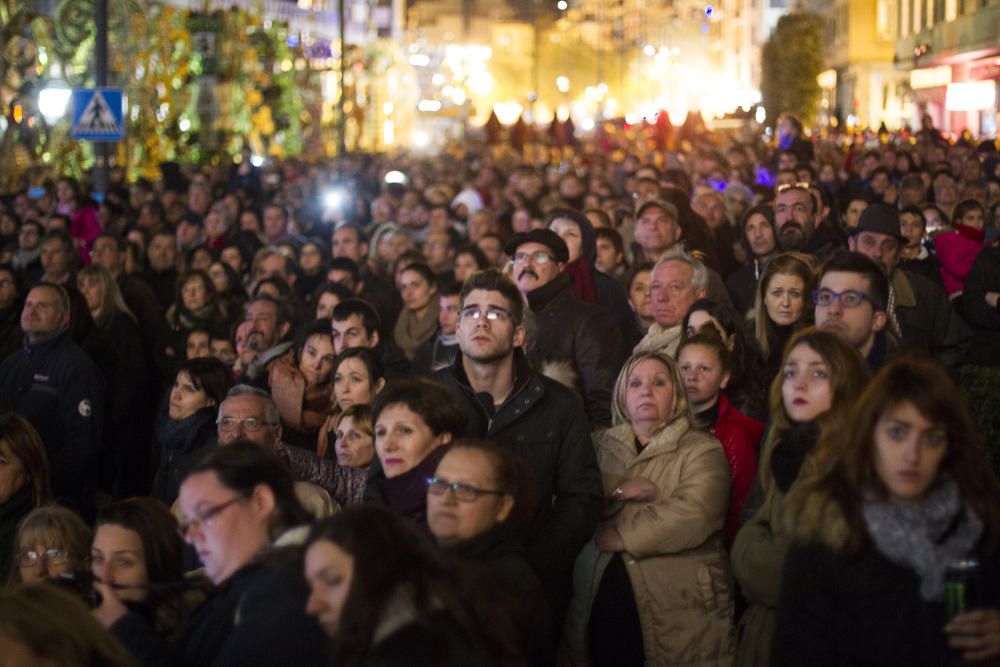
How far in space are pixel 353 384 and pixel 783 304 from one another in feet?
6.77

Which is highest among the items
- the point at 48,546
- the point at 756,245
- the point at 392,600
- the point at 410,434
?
the point at 756,245

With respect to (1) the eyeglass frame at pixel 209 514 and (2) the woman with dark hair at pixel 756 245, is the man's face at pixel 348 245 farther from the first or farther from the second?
(1) the eyeglass frame at pixel 209 514

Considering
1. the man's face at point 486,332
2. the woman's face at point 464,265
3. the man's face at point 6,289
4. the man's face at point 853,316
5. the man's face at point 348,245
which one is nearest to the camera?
the man's face at point 486,332

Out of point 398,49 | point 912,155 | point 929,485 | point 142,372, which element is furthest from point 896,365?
point 398,49

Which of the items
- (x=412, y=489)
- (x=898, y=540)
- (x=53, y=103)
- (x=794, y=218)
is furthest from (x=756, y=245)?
(x=53, y=103)

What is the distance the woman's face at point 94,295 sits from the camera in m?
10.5

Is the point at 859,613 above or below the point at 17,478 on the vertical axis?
above

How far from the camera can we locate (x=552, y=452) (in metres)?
6.03

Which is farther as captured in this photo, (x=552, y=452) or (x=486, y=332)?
(x=486, y=332)

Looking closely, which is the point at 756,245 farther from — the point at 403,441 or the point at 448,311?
the point at 403,441

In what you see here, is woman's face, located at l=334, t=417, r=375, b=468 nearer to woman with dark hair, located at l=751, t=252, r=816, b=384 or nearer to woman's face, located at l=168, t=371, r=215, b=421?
woman's face, located at l=168, t=371, r=215, b=421

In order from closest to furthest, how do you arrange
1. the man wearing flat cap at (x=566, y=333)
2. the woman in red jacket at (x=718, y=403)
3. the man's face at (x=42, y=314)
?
the woman in red jacket at (x=718, y=403) → the man wearing flat cap at (x=566, y=333) → the man's face at (x=42, y=314)

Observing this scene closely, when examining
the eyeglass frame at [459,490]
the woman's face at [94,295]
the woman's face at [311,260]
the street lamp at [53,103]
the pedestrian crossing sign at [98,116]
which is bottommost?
the eyeglass frame at [459,490]

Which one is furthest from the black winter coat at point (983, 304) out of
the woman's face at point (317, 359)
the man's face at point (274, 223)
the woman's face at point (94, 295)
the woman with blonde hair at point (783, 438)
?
the man's face at point (274, 223)
